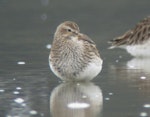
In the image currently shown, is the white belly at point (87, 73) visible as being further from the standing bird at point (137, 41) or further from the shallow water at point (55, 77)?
the standing bird at point (137, 41)

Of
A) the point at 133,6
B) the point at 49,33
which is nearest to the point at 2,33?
the point at 49,33

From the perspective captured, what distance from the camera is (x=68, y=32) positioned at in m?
11.1

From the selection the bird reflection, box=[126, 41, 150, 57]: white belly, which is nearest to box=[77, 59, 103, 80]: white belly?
the bird reflection

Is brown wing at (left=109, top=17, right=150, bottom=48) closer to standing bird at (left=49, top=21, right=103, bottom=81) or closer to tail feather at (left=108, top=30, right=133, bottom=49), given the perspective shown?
tail feather at (left=108, top=30, right=133, bottom=49)

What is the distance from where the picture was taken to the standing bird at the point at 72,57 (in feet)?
36.2

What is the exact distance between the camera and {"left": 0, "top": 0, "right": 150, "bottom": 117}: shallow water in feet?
30.8

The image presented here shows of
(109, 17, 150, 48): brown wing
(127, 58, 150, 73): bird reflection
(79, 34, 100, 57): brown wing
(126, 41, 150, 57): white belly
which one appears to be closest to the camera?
(79, 34, 100, 57): brown wing

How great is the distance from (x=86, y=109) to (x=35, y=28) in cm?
798

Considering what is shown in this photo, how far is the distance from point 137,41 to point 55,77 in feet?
9.92

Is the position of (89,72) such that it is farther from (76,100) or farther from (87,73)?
(76,100)

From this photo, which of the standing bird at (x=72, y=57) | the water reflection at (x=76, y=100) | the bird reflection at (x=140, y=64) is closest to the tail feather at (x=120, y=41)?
the bird reflection at (x=140, y=64)

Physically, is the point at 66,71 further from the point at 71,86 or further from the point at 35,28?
the point at 35,28

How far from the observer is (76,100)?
9.85m

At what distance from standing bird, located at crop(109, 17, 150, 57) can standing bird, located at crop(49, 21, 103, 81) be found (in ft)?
9.45
